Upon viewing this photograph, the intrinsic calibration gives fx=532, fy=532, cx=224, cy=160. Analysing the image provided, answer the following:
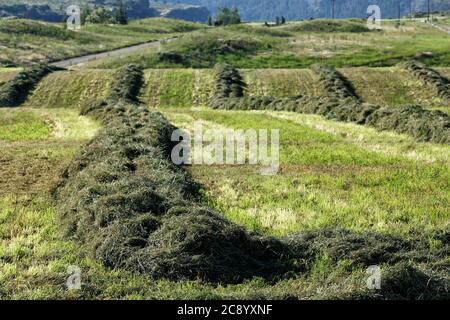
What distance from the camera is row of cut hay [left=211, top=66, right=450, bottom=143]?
108ft

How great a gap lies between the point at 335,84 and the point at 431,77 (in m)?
11.4

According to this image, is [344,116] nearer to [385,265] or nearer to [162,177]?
[162,177]

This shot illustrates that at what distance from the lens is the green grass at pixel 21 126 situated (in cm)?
3687

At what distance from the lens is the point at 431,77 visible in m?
62.2

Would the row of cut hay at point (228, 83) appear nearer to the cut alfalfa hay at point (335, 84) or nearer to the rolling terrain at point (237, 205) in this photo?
the cut alfalfa hay at point (335, 84)

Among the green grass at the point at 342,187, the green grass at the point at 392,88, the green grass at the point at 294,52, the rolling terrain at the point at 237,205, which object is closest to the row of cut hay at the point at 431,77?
the green grass at the point at 392,88

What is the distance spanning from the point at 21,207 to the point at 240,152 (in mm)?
13539

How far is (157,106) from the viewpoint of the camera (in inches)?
2344

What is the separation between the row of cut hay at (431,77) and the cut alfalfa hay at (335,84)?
28.2 ft

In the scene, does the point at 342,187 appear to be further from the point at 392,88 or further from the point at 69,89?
the point at 69,89

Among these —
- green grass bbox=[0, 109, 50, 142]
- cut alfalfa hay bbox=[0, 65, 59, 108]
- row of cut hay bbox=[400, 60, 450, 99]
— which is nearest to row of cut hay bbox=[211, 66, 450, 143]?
row of cut hay bbox=[400, 60, 450, 99]

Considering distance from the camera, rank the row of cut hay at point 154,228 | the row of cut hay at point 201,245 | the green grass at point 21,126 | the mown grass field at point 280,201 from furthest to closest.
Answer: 1. the green grass at point 21,126
2. the row of cut hay at point 154,228
3. the row of cut hay at point 201,245
4. the mown grass field at point 280,201

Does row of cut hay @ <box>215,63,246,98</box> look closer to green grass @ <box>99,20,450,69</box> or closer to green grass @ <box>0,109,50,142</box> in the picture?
green grass @ <box>99,20,450,69</box>
